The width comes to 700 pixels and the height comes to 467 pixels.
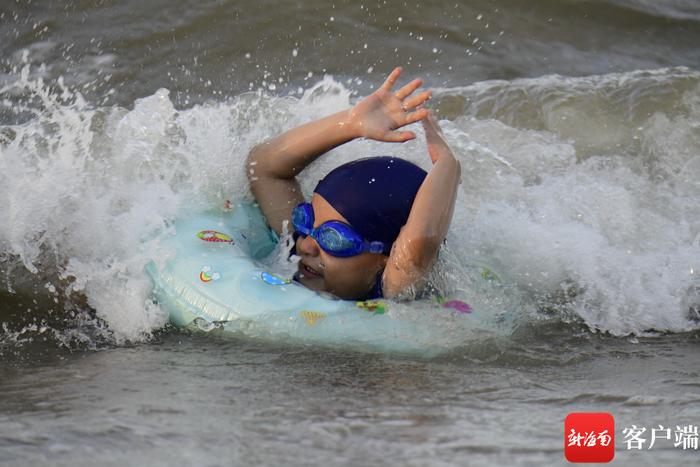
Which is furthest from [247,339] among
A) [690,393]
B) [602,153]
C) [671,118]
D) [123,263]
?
[671,118]

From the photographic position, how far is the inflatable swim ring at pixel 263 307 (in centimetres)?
388

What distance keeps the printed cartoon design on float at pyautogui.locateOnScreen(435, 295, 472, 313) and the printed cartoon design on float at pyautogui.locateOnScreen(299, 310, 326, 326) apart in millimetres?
556

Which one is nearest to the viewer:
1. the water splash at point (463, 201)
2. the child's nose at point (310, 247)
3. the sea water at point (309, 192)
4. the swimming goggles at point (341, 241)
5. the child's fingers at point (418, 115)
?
the sea water at point (309, 192)

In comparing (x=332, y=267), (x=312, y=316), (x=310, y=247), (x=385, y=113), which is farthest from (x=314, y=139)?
(x=312, y=316)

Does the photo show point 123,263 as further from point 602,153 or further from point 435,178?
point 602,153

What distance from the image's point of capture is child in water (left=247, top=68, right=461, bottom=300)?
13.0 ft

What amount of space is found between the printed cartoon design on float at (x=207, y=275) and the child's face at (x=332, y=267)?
42cm

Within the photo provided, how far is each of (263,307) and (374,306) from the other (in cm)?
47

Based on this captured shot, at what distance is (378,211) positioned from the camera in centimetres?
410

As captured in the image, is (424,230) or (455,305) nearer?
(424,230)

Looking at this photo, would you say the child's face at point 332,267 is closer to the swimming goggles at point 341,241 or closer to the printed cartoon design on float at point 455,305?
the swimming goggles at point 341,241

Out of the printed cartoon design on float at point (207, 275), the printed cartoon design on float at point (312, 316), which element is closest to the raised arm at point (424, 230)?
the printed cartoon design on float at point (312, 316)

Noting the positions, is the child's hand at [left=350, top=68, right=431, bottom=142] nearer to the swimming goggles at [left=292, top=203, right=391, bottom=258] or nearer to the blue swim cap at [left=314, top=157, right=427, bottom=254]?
the blue swim cap at [left=314, top=157, right=427, bottom=254]

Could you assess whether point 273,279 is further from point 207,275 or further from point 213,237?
point 213,237
